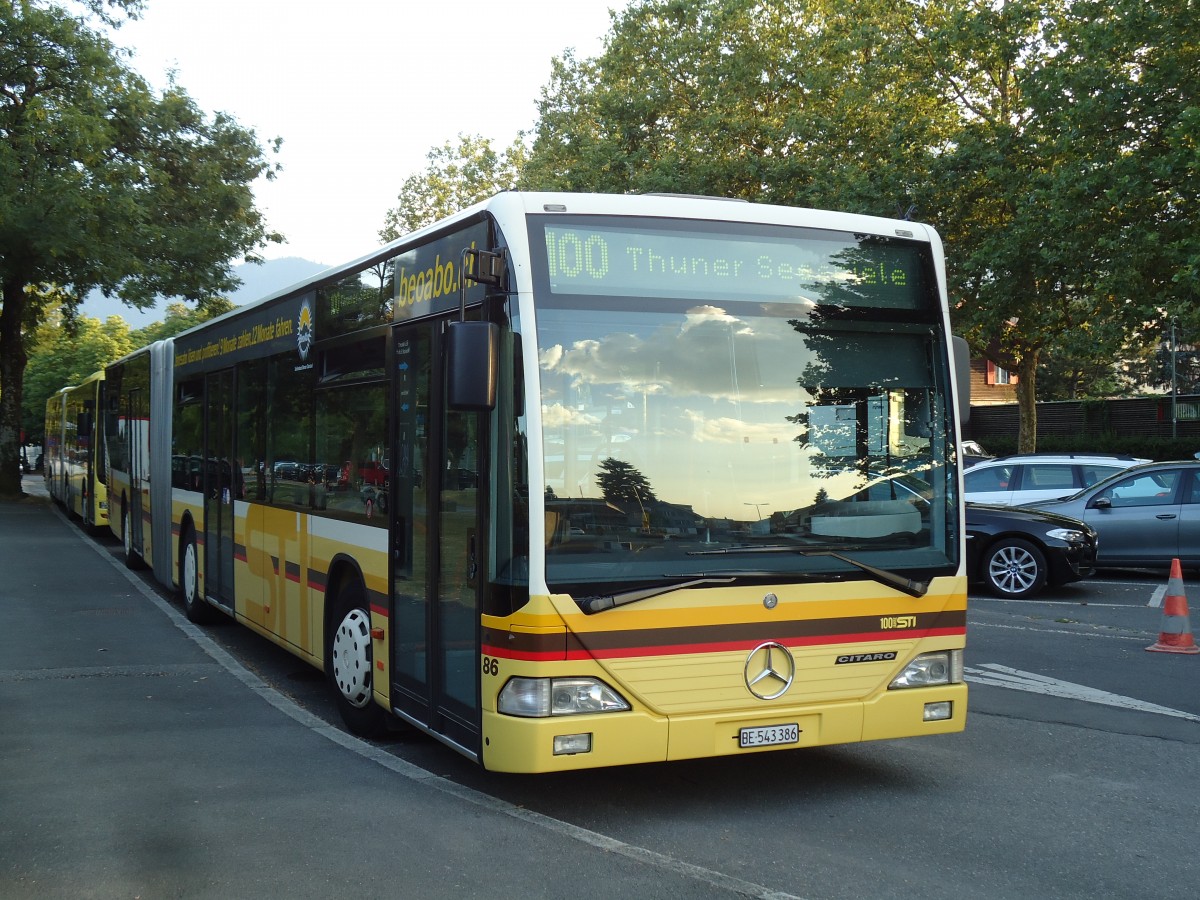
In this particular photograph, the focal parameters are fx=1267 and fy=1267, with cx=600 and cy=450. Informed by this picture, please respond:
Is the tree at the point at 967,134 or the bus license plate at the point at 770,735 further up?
the tree at the point at 967,134

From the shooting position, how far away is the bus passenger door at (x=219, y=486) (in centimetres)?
1092

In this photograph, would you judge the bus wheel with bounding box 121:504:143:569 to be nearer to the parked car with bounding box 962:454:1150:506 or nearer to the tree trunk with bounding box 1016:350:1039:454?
the parked car with bounding box 962:454:1150:506

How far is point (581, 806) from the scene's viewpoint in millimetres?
6090

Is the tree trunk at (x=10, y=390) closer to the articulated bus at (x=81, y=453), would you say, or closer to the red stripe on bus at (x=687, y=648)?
the articulated bus at (x=81, y=453)

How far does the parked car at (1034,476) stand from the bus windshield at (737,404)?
40.6 ft

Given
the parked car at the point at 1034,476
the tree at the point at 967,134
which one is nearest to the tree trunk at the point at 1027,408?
the tree at the point at 967,134

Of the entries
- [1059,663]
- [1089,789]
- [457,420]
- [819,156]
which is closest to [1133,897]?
[1089,789]

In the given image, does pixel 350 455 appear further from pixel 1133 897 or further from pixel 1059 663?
pixel 1059 663

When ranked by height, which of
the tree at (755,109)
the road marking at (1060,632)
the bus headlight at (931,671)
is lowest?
the road marking at (1060,632)

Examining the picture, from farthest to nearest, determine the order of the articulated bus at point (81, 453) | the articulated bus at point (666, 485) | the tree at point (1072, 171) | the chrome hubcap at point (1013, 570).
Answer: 1. the articulated bus at point (81, 453)
2. the tree at point (1072, 171)
3. the chrome hubcap at point (1013, 570)
4. the articulated bus at point (666, 485)

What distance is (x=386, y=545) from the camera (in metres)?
6.92

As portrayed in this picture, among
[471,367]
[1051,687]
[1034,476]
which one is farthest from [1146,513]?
[471,367]

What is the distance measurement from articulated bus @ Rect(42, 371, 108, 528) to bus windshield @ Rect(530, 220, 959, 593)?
17.5 m

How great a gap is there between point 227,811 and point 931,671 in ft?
11.3
